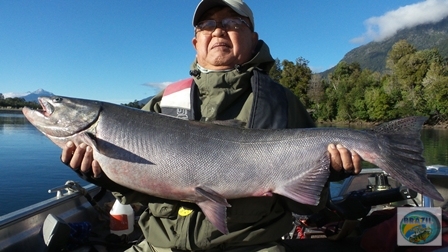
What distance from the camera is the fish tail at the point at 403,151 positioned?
3.17 meters

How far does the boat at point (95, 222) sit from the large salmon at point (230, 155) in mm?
950

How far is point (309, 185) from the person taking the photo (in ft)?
10.7

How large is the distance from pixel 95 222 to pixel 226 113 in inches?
143

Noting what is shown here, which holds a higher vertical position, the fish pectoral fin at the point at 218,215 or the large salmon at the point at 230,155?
the large salmon at the point at 230,155

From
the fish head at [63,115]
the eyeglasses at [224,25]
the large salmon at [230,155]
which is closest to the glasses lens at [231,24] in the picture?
the eyeglasses at [224,25]

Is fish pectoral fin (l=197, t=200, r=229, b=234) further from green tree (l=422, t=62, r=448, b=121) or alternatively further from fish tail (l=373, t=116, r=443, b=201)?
green tree (l=422, t=62, r=448, b=121)

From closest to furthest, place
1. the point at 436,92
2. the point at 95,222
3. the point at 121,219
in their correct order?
1. the point at 121,219
2. the point at 95,222
3. the point at 436,92

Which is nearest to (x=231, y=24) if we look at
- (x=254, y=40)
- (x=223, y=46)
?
(x=223, y=46)

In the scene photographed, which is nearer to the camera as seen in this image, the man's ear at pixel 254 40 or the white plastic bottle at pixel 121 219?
the man's ear at pixel 254 40

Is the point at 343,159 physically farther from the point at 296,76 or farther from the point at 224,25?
the point at 296,76

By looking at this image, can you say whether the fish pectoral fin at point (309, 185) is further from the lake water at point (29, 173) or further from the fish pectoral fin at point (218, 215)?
the lake water at point (29, 173)

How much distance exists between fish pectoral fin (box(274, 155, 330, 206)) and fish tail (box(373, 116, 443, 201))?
0.45 meters

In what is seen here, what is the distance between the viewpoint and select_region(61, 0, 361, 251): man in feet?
10.4

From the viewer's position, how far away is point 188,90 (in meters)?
3.71
